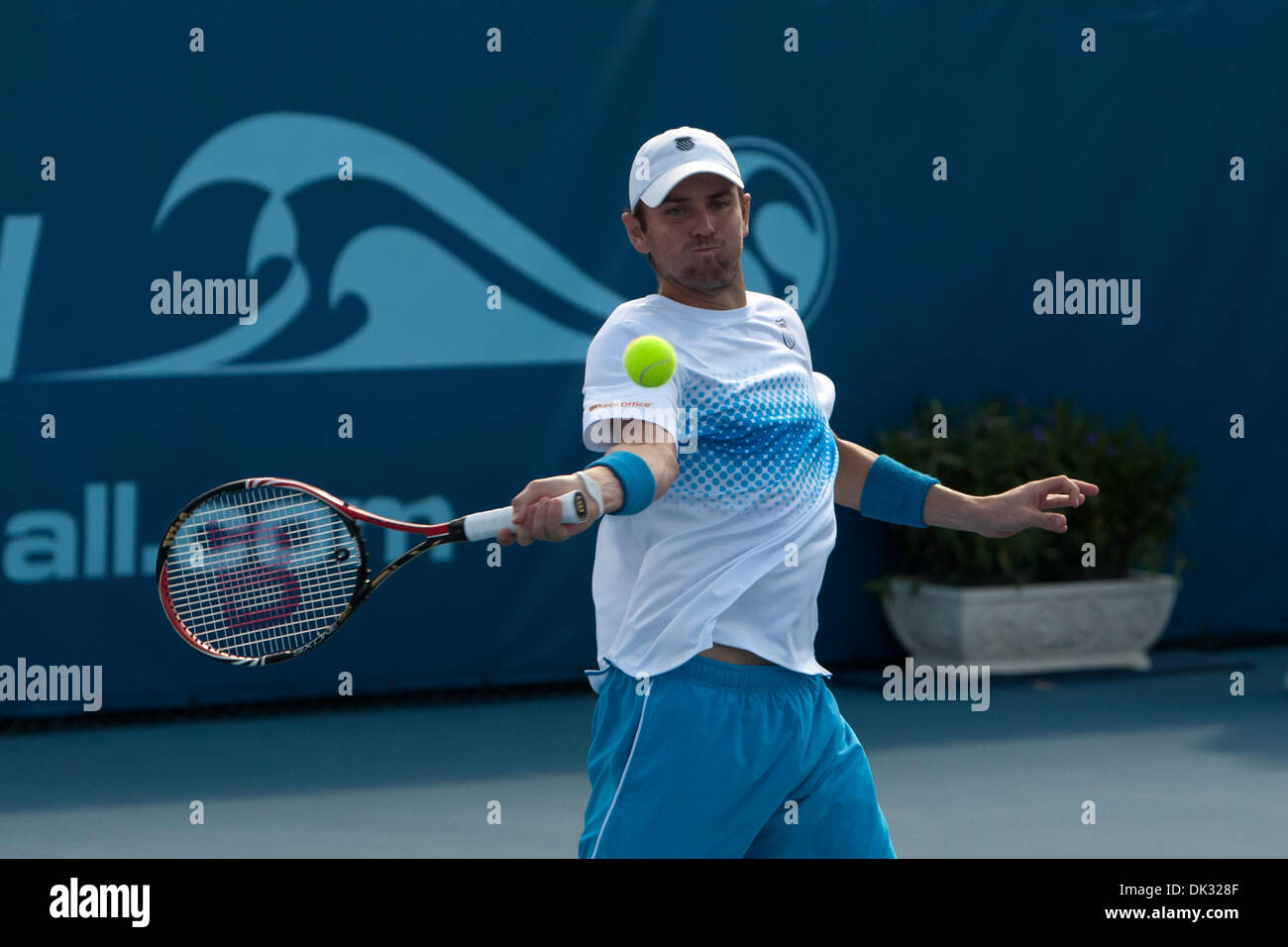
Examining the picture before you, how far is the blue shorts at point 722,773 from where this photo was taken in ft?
8.75

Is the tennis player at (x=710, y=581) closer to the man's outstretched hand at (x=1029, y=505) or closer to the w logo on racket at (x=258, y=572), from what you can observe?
the man's outstretched hand at (x=1029, y=505)

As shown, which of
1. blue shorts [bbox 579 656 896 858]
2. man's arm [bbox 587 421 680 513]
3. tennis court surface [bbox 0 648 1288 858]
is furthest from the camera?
tennis court surface [bbox 0 648 1288 858]

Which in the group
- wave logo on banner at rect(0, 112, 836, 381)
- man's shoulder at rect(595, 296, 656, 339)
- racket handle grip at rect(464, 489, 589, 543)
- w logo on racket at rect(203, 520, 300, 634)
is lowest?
w logo on racket at rect(203, 520, 300, 634)

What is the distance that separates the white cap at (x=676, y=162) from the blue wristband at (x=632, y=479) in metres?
0.46

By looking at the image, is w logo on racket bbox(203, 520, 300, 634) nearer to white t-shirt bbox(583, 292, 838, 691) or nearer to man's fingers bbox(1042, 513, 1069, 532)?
white t-shirt bbox(583, 292, 838, 691)

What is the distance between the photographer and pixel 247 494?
549 centimetres

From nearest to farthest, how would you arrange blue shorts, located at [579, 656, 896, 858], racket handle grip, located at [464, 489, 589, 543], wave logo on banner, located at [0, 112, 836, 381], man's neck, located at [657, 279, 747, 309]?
1. racket handle grip, located at [464, 489, 589, 543]
2. blue shorts, located at [579, 656, 896, 858]
3. man's neck, located at [657, 279, 747, 309]
4. wave logo on banner, located at [0, 112, 836, 381]

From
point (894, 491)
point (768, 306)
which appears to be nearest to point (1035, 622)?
point (894, 491)

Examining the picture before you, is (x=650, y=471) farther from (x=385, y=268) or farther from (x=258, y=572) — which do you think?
(x=385, y=268)

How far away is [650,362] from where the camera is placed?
101 inches

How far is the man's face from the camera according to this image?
9.04 feet

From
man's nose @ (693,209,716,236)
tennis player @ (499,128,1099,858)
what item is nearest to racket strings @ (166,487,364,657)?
tennis player @ (499,128,1099,858)

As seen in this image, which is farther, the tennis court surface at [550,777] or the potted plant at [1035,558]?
A: the potted plant at [1035,558]

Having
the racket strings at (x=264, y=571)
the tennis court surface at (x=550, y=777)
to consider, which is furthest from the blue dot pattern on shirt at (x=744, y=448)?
the tennis court surface at (x=550, y=777)
